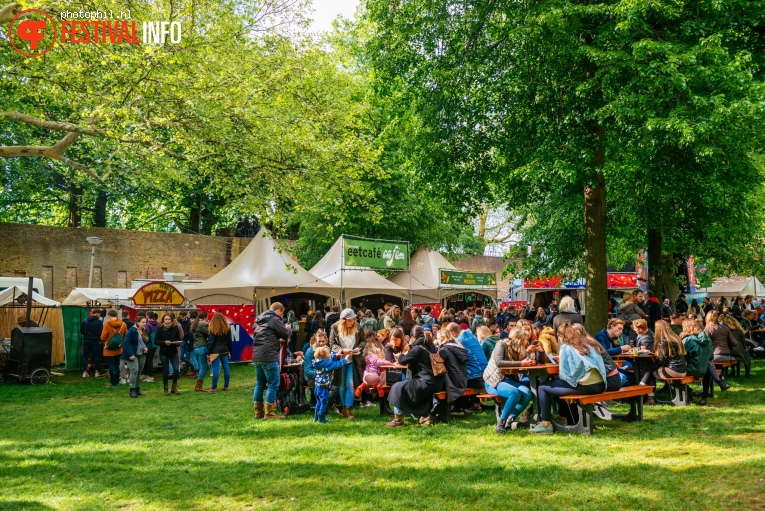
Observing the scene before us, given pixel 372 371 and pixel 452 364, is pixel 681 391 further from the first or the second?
pixel 372 371

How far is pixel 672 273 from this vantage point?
2052 centimetres

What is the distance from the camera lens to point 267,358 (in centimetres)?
920

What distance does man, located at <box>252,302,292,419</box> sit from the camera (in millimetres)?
9234

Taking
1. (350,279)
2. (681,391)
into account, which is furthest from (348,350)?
(350,279)

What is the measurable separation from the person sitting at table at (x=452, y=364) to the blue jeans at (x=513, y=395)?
1.62 feet

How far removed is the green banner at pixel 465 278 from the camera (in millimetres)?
23281

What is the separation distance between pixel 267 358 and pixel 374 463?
3.09 metres

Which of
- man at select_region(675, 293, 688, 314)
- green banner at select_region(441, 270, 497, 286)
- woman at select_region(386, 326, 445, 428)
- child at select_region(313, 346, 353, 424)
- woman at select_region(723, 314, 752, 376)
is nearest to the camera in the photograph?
woman at select_region(386, 326, 445, 428)

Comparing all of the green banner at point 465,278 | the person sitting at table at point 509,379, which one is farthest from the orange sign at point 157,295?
the person sitting at table at point 509,379

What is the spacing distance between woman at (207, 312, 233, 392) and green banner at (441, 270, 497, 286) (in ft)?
38.7

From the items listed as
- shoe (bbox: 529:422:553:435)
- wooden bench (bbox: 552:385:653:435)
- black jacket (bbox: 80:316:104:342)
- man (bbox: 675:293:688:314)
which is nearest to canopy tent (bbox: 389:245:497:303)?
man (bbox: 675:293:688:314)

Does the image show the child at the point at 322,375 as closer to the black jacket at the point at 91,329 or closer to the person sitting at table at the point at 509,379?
the person sitting at table at the point at 509,379

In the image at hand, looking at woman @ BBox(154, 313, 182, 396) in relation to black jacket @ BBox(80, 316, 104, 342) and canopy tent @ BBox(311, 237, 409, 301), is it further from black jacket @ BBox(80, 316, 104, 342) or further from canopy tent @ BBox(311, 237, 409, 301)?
canopy tent @ BBox(311, 237, 409, 301)

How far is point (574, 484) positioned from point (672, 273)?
16.6 m
